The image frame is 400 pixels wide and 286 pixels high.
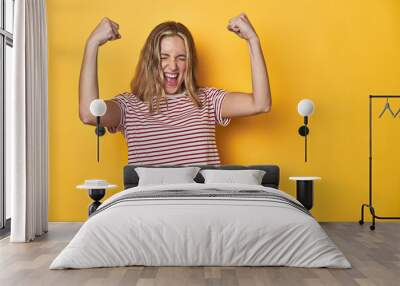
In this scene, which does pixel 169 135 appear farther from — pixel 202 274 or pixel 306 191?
pixel 202 274

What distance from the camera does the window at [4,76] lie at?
5828 millimetres

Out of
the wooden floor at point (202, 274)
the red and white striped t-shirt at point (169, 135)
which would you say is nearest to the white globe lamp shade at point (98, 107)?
the red and white striped t-shirt at point (169, 135)

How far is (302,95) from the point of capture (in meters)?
6.45

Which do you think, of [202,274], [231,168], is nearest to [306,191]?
[231,168]

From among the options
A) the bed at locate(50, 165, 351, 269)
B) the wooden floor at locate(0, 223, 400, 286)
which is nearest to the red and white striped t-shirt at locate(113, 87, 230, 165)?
the wooden floor at locate(0, 223, 400, 286)

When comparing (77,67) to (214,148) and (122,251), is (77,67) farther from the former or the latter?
(122,251)

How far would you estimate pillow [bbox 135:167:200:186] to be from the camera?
5.69 meters

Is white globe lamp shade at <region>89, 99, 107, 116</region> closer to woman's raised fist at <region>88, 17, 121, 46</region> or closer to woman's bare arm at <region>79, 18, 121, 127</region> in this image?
woman's bare arm at <region>79, 18, 121, 127</region>

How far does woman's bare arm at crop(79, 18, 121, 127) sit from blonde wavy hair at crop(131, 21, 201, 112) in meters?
0.35

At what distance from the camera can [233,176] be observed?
18.8 feet

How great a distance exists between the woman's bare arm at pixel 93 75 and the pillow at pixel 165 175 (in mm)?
708

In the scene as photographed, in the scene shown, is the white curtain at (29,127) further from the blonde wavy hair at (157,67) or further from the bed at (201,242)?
the bed at (201,242)

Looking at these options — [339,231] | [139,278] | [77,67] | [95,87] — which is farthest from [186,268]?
[77,67]

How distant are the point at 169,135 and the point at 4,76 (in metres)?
1.76
